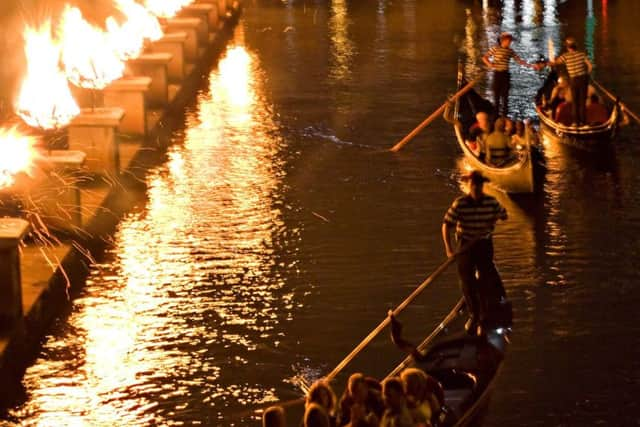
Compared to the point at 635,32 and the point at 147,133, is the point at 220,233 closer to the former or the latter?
the point at 147,133

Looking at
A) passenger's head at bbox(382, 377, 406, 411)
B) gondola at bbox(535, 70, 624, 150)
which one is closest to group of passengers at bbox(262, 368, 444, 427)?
passenger's head at bbox(382, 377, 406, 411)

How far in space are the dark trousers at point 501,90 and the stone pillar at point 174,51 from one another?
22.3ft

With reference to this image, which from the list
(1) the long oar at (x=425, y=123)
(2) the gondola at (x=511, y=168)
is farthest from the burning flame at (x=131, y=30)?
(2) the gondola at (x=511, y=168)

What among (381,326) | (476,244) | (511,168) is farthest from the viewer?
(511,168)

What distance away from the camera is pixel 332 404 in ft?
36.2

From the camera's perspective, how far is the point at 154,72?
1050 inches

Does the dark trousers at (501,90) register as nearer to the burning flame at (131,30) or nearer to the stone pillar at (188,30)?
the burning flame at (131,30)

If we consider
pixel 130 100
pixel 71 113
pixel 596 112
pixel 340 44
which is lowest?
pixel 340 44

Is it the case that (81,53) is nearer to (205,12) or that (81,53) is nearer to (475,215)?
(475,215)

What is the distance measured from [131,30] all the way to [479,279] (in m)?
13.6

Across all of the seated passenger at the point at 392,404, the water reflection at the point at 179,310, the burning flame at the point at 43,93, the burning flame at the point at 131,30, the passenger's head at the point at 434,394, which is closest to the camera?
the seated passenger at the point at 392,404

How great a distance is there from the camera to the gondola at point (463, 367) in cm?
1198

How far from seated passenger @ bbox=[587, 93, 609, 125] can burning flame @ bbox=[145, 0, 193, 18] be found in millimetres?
10672

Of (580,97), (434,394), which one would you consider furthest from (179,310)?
(580,97)
